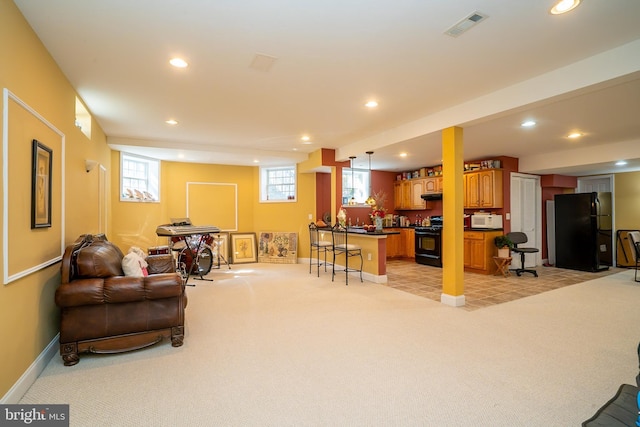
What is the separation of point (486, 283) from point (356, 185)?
13.8 feet

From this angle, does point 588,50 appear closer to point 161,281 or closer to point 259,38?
point 259,38

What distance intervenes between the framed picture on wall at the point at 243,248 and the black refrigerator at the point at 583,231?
7.48m

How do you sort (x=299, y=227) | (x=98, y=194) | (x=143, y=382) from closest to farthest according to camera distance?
(x=143, y=382) < (x=98, y=194) < (x=299, y=227)

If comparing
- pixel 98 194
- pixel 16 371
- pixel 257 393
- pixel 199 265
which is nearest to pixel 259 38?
pixel 257 393

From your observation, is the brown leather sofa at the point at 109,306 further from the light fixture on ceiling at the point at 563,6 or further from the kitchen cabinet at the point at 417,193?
the kitchen cabinet at the point at 417,193

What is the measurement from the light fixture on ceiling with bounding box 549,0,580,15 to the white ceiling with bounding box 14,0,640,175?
0.25 ft

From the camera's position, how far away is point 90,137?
13.9 ft

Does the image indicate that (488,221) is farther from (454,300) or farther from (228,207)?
(228,207)

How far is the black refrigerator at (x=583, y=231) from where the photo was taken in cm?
667

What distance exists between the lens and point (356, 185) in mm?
8617

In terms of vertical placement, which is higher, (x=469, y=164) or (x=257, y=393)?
(x=469, y=164)

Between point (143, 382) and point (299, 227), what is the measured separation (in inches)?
225

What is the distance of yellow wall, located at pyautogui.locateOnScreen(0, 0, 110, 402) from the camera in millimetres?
1979

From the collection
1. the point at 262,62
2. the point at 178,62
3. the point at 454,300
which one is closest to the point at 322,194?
the point at 454,300
